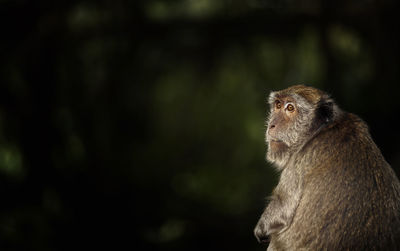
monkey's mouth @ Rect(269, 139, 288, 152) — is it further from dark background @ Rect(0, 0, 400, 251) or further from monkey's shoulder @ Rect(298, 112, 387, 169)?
dark background @ Rect(0, 0, 400, 251)

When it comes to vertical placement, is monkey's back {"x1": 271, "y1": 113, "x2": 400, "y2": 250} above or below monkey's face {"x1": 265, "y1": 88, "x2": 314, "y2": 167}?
below

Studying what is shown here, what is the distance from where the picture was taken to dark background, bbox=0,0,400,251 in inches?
316

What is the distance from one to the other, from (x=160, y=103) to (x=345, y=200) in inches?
292

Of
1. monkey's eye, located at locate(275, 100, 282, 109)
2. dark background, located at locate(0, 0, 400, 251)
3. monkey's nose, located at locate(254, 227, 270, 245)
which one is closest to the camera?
monkey's nose, located at locate(254, 227, 270, 245)

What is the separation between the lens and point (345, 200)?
10.2 feet

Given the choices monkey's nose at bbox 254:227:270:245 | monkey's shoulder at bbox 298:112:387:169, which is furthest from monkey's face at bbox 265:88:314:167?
monkey's nose at bbox 254:227:270:245

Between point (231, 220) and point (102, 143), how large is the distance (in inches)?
105

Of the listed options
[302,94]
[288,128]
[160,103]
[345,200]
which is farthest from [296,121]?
[160,103]

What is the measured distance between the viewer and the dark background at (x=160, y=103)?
26.3 feet

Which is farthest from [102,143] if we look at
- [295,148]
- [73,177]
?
[295,148]

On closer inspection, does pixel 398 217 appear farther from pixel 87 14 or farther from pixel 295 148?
pixel 87 14

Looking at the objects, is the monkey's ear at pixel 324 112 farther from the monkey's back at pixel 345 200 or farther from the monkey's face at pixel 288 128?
the monkey's back at pixel 345 200

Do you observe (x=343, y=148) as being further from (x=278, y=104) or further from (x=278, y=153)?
(x=278, y=104)

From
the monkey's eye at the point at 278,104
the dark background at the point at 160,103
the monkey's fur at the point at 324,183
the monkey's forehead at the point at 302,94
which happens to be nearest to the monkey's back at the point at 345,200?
the monkey's fur at the point at 324,183
